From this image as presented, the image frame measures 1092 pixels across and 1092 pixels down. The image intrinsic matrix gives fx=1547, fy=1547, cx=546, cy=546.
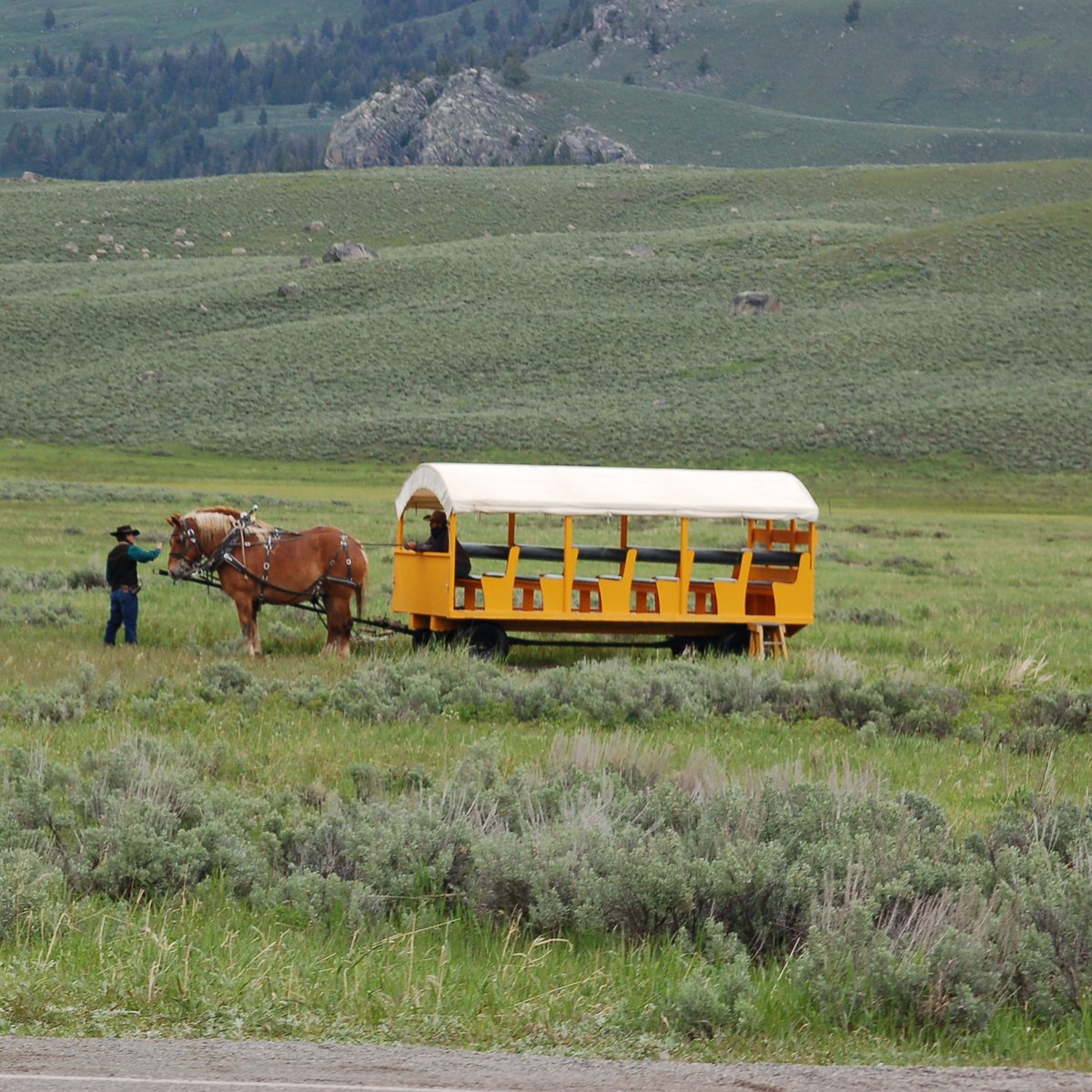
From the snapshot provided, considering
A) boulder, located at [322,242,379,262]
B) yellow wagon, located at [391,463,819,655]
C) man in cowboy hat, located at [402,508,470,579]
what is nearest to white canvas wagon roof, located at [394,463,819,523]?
yellow wagon, located at [391,463,819,655]

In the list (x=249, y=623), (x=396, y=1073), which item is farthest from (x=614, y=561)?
(x=396, y=1073)

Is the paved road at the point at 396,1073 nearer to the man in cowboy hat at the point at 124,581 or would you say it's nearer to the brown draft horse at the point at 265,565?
the brown draft horse at the point at 265,565

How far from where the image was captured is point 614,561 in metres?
16.4

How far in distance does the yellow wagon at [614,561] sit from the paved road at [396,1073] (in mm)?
9920

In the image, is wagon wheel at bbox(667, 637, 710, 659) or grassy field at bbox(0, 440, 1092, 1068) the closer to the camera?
grassy field at bbox(0, 440, 1092, 1068)

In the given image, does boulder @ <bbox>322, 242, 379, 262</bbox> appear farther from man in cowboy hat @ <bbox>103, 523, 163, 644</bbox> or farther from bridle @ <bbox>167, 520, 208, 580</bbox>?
bridle @ <bbox>167, 520, 208, 580</bbox>

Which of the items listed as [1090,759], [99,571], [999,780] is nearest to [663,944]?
[999,780]

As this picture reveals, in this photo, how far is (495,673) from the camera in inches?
540

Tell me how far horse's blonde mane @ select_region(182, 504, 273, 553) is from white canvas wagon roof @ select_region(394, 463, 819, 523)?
5.42 feet

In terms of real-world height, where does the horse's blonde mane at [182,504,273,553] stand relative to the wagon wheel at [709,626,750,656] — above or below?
above

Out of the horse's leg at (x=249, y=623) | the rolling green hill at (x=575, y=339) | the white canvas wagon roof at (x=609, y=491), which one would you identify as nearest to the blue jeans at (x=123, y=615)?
the horse's leg at (x=249, y=623)

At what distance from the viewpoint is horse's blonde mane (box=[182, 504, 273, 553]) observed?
15.6m

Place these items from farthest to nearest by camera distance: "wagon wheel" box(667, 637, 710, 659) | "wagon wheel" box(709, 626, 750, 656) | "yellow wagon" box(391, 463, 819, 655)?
"wagon wheel" box(667, 637, 710, 659) < "wagon wheel" box(709, 626, 750, 656) < "yellow wagon" box(391, 463, 819, 655)

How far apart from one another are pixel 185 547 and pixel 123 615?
3.63ft
